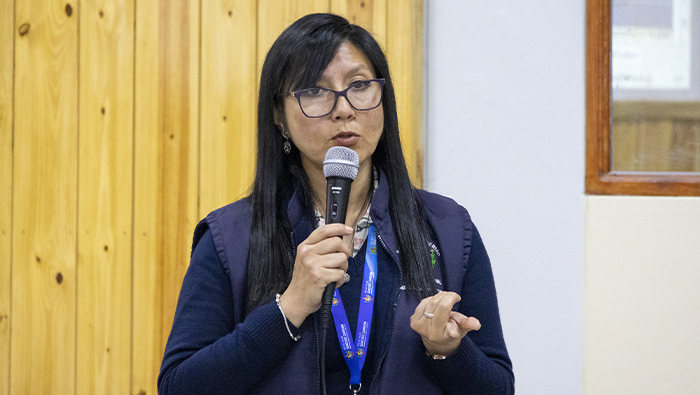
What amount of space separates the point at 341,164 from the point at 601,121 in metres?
1.22

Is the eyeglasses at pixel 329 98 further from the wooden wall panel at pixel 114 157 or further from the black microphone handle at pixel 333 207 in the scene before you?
the wooden wall panel at pixel 114 157

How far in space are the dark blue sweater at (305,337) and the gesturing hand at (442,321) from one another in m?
0.11

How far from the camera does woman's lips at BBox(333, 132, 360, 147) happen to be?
1.12 meters

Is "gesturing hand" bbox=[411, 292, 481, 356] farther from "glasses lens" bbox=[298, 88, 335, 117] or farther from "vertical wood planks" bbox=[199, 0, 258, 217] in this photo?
"vertical wood planks" bbox=[199, 0, 258, 217]

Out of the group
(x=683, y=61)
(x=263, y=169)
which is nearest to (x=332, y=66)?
(x=263, y=169)

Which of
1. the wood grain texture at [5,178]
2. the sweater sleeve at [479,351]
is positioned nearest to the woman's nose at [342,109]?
the sweater sleeve at [479,351]

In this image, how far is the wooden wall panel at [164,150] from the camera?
1.87m

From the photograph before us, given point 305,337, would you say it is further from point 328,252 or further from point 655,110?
point 655,110

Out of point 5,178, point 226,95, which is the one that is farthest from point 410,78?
point 5,178

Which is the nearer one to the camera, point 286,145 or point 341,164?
point 341,164

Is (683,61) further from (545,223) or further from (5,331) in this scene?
(5,331)

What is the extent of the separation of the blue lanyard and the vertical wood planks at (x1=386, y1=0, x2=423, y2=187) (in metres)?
0.79

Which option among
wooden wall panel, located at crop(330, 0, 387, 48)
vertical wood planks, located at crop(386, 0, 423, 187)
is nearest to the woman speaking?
vertical wood planks, located at crop(386, 0, 423, 187)

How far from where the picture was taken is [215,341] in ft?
3.50
